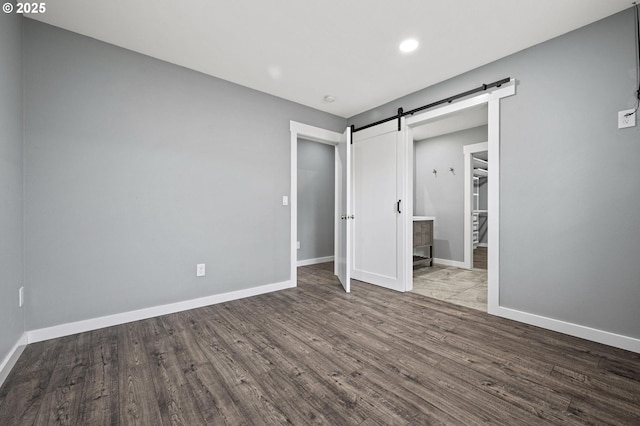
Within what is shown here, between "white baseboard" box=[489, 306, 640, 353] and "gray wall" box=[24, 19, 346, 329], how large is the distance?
8.49ft

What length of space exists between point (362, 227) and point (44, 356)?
337 centimetres

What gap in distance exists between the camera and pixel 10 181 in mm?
1772

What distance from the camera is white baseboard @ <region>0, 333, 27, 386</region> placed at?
1.59m

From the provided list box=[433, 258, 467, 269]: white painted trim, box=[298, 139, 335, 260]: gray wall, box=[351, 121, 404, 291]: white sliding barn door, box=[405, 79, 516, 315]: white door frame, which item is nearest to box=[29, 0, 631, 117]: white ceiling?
box=[405, 79, 516, 315]: white door frame

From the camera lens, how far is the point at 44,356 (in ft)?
6.09

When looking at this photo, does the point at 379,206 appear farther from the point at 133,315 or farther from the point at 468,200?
the point at 133,315

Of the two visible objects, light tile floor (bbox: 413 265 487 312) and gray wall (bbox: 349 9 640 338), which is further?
light tile floor (bbox: 413 265 487 312)

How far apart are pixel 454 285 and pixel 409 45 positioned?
9.83 feet

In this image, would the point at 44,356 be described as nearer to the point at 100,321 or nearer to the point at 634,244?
the point at 100,321

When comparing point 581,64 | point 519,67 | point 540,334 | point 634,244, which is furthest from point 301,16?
point 540,334

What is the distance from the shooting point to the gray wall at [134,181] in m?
2.11

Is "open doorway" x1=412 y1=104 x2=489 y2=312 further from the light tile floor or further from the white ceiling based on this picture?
the white ceiling

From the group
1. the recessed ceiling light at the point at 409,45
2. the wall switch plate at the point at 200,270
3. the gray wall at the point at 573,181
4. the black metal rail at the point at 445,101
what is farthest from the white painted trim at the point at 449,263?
the wall switch plate at the point at 200,270

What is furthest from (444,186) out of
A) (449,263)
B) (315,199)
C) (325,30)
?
(325,30)
